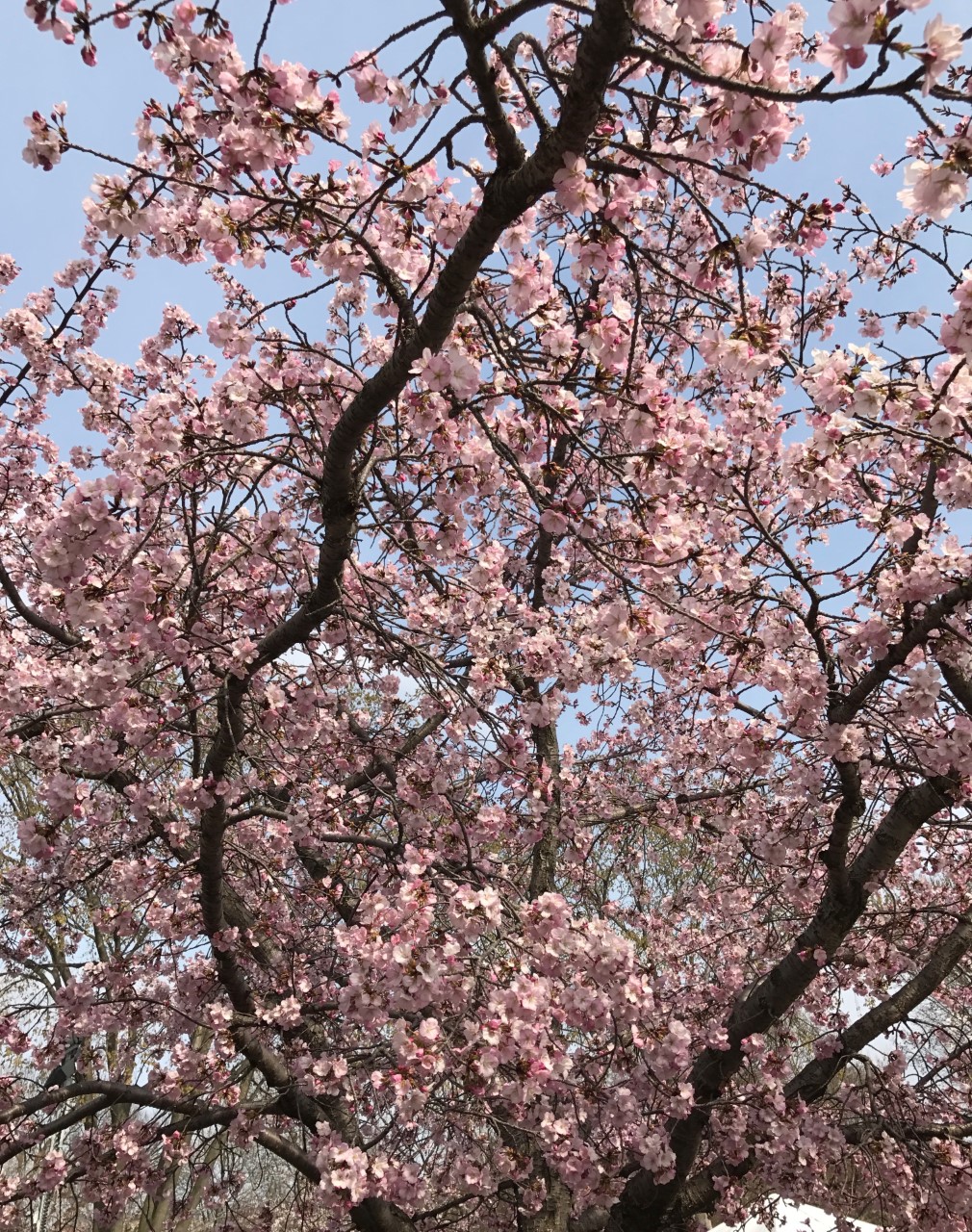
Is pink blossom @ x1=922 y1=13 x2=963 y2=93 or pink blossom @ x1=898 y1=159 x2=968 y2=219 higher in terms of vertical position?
pink blossom @ x1=898 y1=159 x2=968 y2=219

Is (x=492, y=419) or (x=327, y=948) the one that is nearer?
(x=492, y=419)

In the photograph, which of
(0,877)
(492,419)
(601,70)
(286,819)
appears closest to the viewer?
(601,70)

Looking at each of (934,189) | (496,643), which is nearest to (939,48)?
(934,189)

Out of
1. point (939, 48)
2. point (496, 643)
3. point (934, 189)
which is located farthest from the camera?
point (496, 643)

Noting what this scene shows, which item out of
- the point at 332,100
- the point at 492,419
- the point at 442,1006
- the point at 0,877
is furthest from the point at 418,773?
the point at 0,877

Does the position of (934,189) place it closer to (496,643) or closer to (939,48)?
(939,48)

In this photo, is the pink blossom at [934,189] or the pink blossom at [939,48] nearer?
the pink blossom at [939,48]

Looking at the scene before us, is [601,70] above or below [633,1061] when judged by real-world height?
above

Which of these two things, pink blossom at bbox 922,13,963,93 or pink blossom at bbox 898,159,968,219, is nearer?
pink blossom at bbox 922,13,963,93

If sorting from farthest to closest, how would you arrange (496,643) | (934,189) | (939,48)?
(496,643)
(934,189)
(939,48)

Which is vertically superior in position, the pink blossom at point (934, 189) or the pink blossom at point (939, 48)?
the pink blossom at point (934, 189)

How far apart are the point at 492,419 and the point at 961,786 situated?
3.08 m

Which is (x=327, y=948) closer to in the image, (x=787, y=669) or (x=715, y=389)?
(x=787, y=669)

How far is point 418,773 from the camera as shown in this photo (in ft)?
14.6
